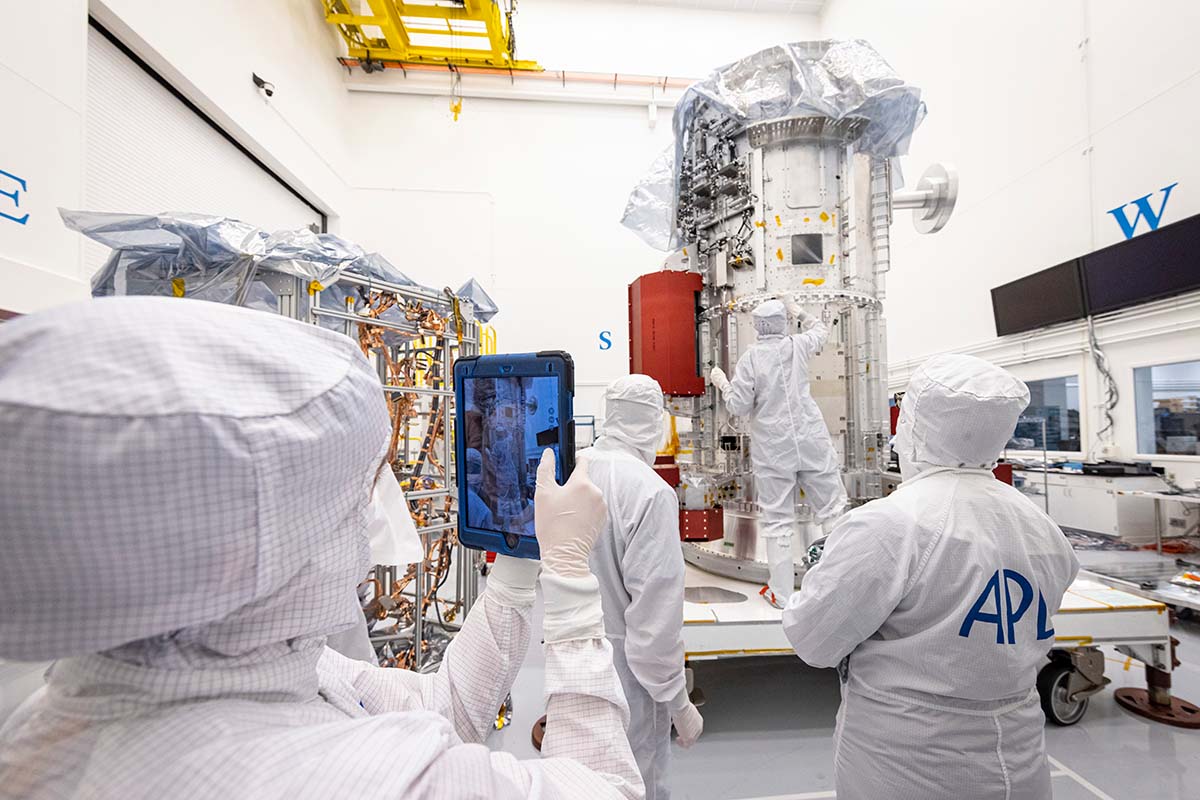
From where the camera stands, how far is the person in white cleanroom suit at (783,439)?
3.46m

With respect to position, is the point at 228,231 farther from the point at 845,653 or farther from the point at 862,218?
the point at 862,218

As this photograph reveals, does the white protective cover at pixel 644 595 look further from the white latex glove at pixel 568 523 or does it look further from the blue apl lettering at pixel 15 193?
the blue apl lettering at pixel 15 193

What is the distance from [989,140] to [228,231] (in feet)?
25.2

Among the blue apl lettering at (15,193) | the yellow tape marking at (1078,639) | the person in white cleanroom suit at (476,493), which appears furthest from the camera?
the yellow tape marking at (1078,639)

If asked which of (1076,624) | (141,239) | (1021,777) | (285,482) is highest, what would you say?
(141,239)

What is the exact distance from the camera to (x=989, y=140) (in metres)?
6.41

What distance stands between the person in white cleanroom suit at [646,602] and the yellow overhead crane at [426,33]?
715cm

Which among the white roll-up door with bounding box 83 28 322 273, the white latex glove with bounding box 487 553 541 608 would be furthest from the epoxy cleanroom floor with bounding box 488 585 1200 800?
the white roll-up door with bounding box 83 28 322 273

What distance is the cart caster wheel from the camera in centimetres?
288

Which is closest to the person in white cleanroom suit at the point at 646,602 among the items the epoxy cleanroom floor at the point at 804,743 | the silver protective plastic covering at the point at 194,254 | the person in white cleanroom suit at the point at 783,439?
the epoxy cleanroom floor at the point at 804,743

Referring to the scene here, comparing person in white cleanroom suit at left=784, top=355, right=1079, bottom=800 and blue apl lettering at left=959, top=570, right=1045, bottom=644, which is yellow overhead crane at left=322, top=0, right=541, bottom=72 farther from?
blue apl lettering at left=959, top=570, right=1045, bottom=644

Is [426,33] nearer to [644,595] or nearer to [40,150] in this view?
[40,150]

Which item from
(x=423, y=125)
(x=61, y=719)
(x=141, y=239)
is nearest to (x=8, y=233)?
(x=141, y=239)

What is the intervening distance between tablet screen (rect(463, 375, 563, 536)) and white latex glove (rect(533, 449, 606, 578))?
0.25ft
